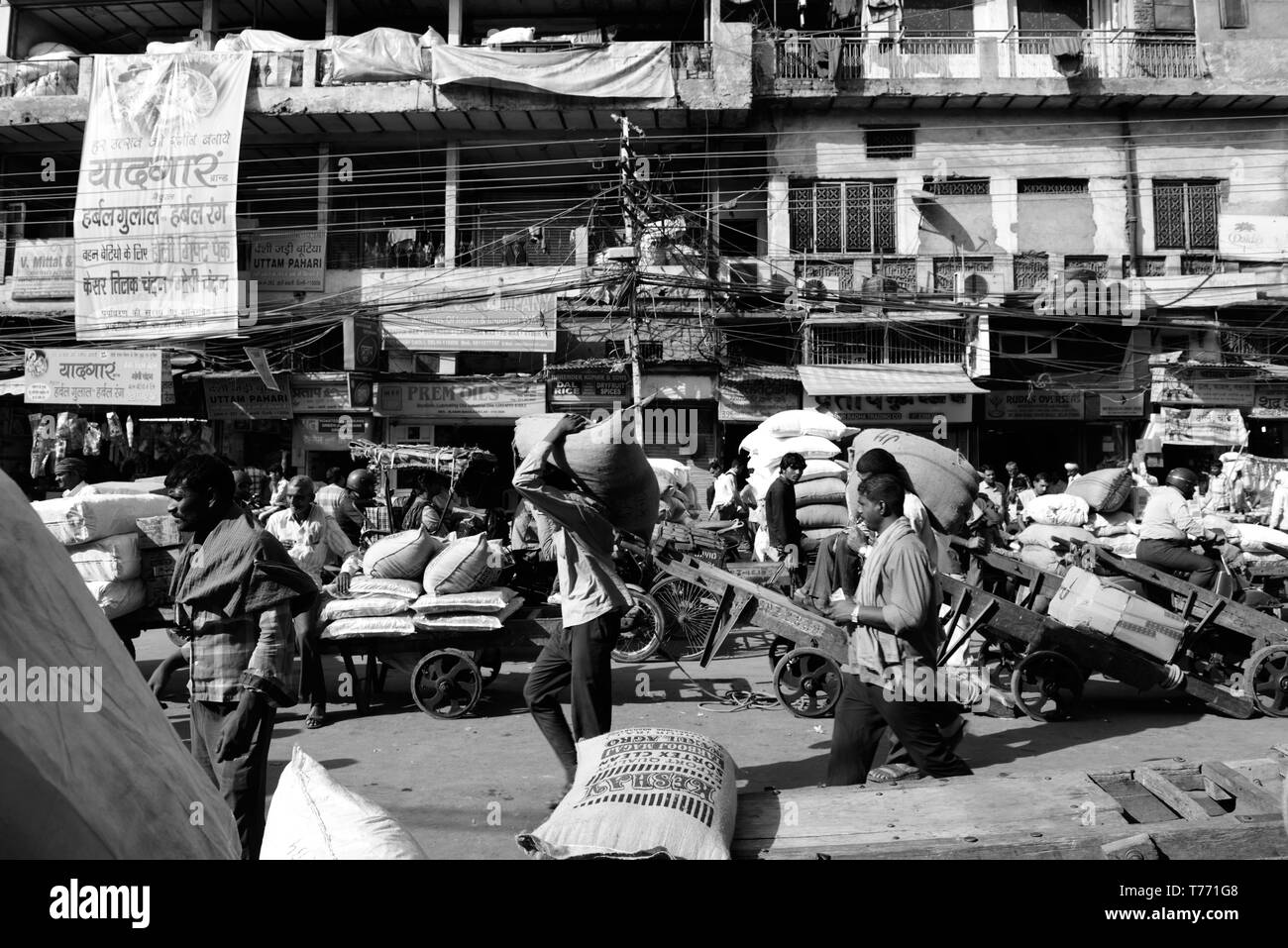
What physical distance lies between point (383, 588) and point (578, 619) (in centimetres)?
283

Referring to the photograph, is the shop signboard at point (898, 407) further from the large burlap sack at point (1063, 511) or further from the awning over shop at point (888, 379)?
the large burlap sack at point (1063, 511)

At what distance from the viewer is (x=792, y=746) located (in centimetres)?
589

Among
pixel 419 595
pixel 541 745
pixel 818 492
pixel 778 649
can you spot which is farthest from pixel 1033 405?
pixel 541 745

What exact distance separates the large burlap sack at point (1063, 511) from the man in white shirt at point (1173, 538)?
120 cm

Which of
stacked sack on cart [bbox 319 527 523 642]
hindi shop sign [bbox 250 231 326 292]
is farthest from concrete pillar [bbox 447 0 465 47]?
stacked sack on cart [bbox 319 527 523 642]

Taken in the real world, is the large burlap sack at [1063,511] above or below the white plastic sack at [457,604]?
above

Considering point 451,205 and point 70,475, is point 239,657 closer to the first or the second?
point 70,475

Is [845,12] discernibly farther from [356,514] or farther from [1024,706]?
[1024,706]

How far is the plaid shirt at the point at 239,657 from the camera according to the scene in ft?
11.6

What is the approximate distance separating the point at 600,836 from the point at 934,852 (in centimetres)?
95

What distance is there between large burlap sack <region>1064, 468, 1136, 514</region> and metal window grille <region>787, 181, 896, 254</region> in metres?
10.6

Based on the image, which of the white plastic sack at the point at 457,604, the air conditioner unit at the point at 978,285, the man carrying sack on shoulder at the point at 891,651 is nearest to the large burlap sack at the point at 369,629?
the white plastic sack at the point at 457,604

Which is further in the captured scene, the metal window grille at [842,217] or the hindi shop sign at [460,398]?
the metal window grille at [842,217]

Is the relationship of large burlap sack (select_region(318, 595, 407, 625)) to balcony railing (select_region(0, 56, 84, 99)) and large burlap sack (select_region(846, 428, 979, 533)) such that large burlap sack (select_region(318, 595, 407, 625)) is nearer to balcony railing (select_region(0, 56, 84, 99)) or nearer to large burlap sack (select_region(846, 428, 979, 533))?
large burlap sack (select_region(846, 428, 979, 533))
